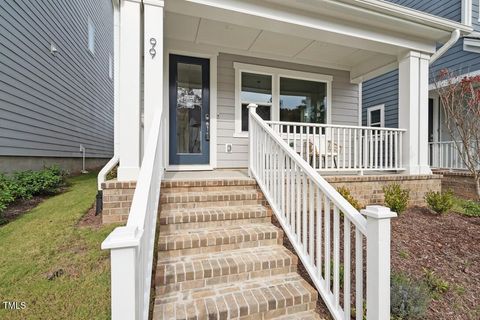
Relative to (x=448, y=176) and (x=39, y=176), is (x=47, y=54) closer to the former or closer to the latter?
(x=39, y=176)

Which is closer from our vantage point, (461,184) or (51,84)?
(461,184)

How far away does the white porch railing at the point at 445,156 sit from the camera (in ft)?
22.2

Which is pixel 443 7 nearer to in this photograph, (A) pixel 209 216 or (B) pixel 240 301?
(A) pixel 209 216

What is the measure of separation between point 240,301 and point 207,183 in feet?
5.32

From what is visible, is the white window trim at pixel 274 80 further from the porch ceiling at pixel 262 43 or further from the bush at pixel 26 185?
the bush at pixel 26 185

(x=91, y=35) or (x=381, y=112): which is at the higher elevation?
(x=91, y=35)

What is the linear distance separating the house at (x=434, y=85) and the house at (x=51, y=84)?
379 inches

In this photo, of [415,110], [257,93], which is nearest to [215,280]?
[257,93]

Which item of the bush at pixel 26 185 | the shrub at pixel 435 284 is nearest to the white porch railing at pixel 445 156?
the shrub at pixel 435 284

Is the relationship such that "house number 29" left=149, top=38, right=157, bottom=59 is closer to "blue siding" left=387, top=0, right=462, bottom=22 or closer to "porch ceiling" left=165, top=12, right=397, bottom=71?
"porch ceiling" left=165, top=12, right=397, bottom=71

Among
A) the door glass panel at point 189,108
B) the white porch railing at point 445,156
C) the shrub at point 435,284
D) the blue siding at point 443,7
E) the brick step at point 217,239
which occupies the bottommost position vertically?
the shrub at point 435,284

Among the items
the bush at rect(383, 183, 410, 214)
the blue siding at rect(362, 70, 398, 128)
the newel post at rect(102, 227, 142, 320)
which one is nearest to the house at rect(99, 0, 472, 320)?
the newel post at rect(102, 227, 142, 320)

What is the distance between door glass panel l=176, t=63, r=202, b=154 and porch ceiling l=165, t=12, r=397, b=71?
594 millimetres

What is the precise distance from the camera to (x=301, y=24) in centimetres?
391
